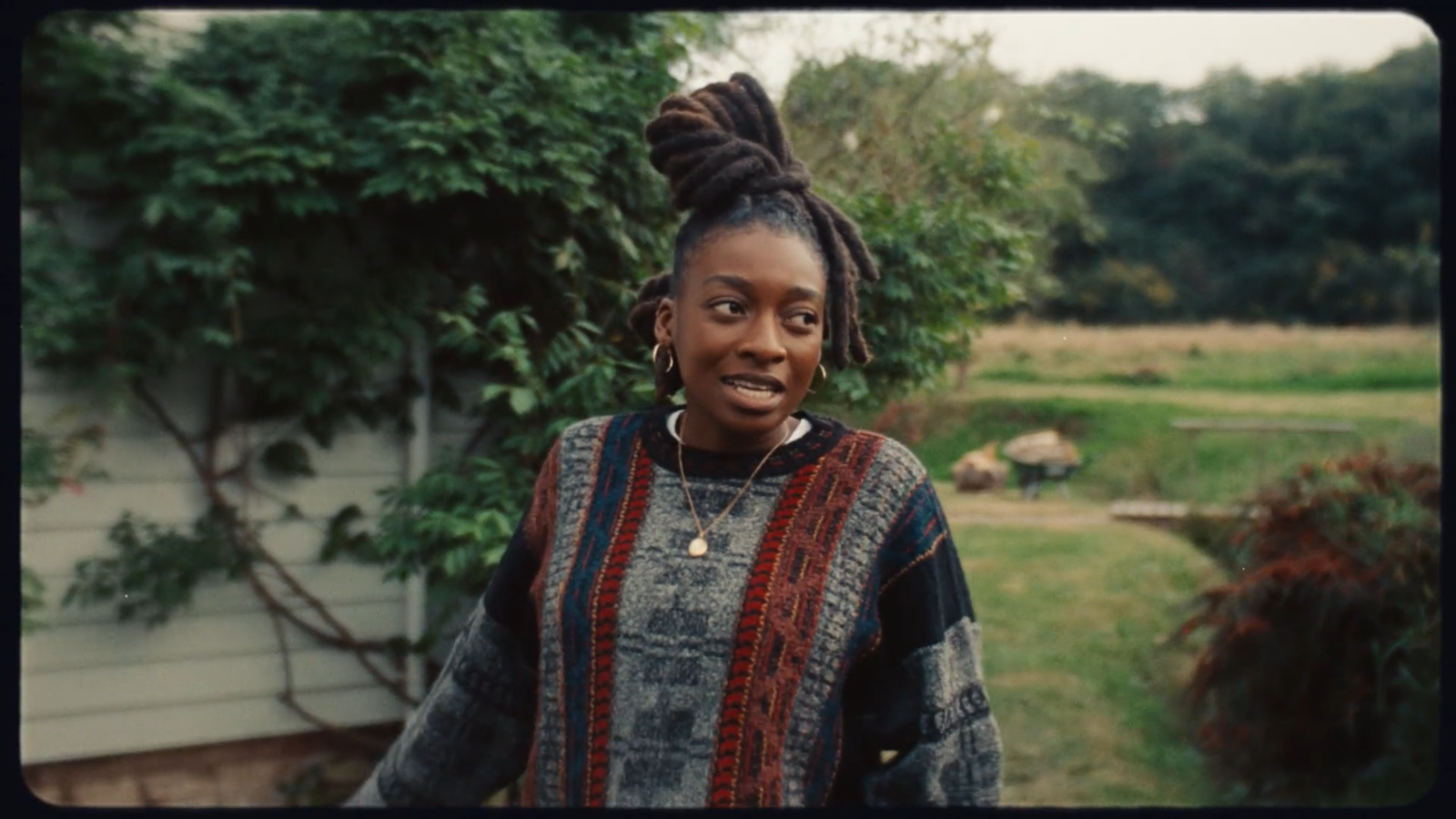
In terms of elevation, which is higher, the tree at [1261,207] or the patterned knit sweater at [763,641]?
the tree at [1261,207]

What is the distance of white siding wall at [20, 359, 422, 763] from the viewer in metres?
3.35

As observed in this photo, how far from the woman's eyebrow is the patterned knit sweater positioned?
0.21m

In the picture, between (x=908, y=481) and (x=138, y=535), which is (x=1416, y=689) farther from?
(x=138, y=535)

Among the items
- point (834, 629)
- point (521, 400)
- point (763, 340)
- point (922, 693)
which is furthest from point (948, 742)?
point (521, 400)

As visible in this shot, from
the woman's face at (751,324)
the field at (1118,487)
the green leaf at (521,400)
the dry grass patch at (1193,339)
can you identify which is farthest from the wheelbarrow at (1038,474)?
the woman's face at (751,324)

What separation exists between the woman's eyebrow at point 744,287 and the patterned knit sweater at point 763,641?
0.21 meters

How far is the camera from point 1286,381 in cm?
396

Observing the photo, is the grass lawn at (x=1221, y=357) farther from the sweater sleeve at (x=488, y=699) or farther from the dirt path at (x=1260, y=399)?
the sweater sleeve at (x=488, y=699)

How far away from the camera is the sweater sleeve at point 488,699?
64.8 inches

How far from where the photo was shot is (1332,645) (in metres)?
3.26

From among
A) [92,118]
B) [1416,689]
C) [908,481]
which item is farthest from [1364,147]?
[92,118]

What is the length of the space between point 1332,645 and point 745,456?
2533mm

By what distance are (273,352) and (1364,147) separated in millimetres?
3644

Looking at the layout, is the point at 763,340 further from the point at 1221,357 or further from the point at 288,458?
the point at 1221,357
